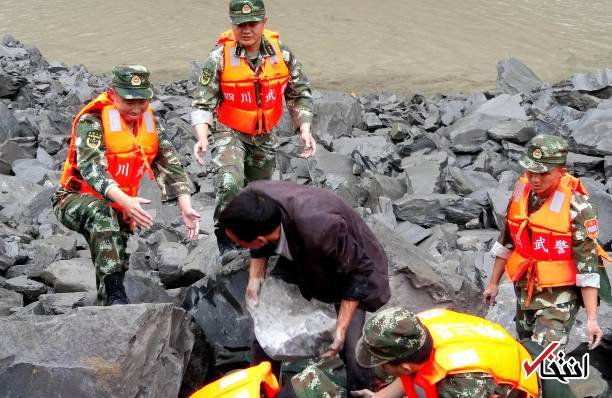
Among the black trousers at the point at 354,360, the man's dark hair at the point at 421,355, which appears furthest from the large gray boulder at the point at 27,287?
the man's dark hair at the point at 421,355

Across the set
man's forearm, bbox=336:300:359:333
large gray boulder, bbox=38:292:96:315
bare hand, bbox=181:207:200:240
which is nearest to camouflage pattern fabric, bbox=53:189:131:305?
bare hand, bbox=181:207:200:240

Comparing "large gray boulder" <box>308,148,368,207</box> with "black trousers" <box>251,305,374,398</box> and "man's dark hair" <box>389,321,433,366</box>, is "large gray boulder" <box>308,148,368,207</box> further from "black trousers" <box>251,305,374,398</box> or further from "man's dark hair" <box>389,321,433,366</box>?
"man's dark hair" <box>389,321,433,366</box>

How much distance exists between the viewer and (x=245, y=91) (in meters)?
5.24

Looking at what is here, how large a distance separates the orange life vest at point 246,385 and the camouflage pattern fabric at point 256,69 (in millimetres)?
2172

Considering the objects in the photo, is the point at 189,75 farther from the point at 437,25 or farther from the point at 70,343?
the point at 70,343

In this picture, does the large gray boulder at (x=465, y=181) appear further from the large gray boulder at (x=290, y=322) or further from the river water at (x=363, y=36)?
the river water at (x=363, y=36)

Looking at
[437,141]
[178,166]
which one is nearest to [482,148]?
[437,141]

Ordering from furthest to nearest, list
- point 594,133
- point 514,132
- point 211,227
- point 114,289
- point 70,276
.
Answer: point 514,132, point 594,133, point 211,227, point 70,276, point 114,289

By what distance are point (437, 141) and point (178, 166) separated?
5360 millimetres

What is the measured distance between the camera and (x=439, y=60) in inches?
642

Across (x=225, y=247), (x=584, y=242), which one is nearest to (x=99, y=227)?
(x=225, y=247)

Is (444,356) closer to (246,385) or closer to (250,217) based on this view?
(246,385)

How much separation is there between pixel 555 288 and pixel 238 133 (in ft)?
7.62

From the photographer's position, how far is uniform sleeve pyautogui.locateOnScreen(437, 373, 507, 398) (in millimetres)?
3170
